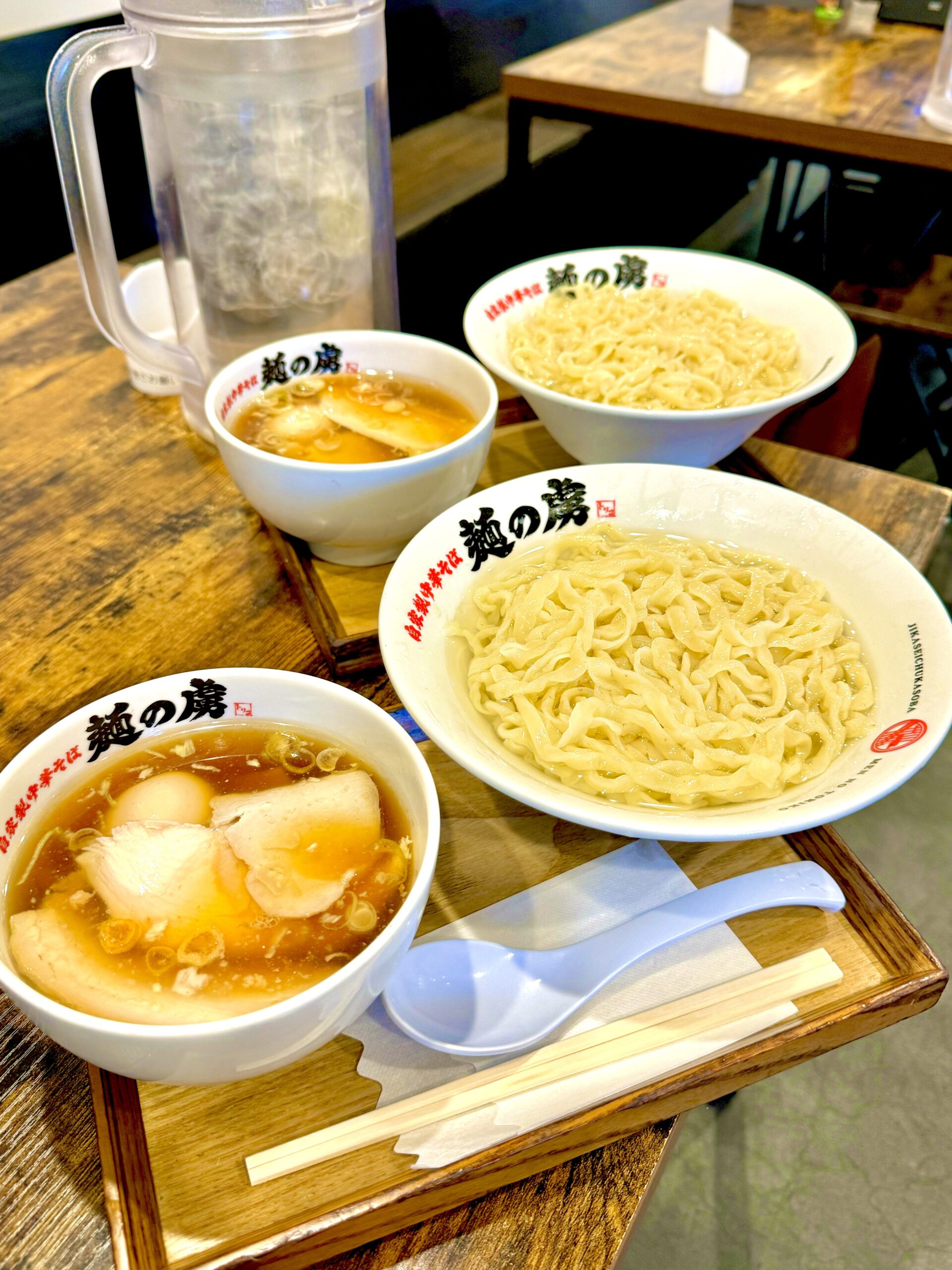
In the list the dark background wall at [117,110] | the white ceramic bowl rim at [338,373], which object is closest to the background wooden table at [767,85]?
the dark background wall at [117,110]

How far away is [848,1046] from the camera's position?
2.13 m

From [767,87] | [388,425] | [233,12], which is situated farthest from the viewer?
[767,87]

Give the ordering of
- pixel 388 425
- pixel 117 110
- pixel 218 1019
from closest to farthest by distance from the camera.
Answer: pixel 218 1019, pixel 388 425, pixel 117 110

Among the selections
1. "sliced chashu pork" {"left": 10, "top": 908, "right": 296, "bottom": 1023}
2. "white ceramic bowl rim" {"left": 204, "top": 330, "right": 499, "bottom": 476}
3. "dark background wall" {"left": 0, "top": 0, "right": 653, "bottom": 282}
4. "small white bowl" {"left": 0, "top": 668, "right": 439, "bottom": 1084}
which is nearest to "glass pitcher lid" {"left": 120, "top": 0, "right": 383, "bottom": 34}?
"white ceramic bowl rim" {"left": 204, "top": 330, "right": 499, "bottom": 476}

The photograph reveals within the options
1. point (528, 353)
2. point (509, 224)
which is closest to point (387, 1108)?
point (528, 353)

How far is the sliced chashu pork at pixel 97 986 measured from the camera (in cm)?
70

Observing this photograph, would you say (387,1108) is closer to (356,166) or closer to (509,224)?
(356,166)

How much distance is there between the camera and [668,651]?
3.66 ft

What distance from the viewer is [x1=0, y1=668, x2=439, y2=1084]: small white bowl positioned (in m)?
A: 0.63

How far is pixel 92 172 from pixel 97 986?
1144mm

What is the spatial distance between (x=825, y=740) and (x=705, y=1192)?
4.63ft

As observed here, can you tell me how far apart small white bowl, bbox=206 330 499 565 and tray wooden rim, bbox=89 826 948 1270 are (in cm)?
70

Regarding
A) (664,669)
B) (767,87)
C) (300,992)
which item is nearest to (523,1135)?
(300,992)

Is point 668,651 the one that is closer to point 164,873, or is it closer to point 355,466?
point 355,466
